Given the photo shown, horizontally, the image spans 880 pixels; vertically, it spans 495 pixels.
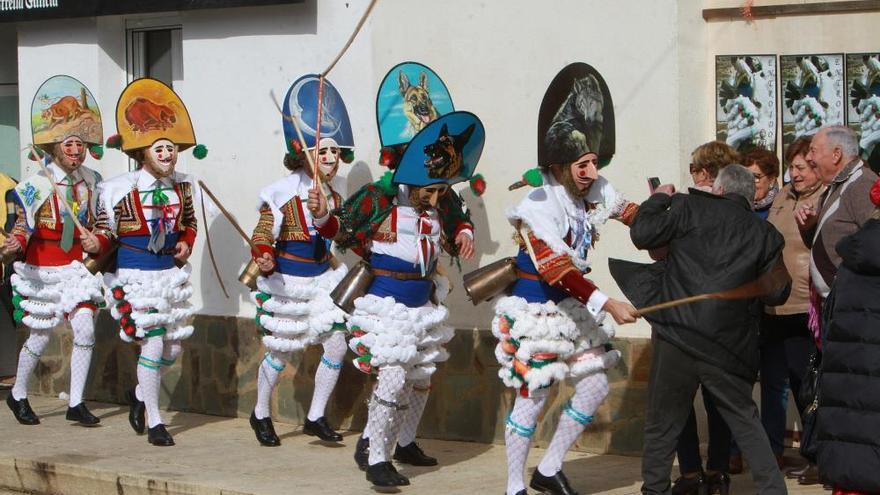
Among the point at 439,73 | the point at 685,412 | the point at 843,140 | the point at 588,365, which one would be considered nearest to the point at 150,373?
the point at 439,73

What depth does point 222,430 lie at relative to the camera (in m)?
10.3

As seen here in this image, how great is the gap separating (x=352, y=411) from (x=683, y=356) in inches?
148

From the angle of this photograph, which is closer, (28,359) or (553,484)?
(553,484)

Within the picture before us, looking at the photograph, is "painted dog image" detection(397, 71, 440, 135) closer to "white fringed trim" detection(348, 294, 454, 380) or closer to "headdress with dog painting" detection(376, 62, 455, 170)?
"headdress with dog painting" detection(376, 62, 455, 170)

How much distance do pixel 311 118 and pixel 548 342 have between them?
2.84 meters

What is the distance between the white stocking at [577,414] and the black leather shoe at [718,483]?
752mm

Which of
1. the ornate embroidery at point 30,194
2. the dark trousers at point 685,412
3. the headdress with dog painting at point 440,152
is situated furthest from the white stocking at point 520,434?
the ornate embroidery at point 30,194

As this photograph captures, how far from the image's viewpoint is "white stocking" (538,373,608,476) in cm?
748

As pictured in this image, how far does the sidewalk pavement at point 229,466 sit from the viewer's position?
821 centimetres

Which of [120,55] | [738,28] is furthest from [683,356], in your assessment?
[120,55]

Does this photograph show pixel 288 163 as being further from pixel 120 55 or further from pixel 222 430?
pixel 120 55

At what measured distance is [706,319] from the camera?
6.81m

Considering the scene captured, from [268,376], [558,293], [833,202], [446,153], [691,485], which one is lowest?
[691,485]

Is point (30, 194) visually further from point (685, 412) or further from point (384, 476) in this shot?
point (685, 412)
